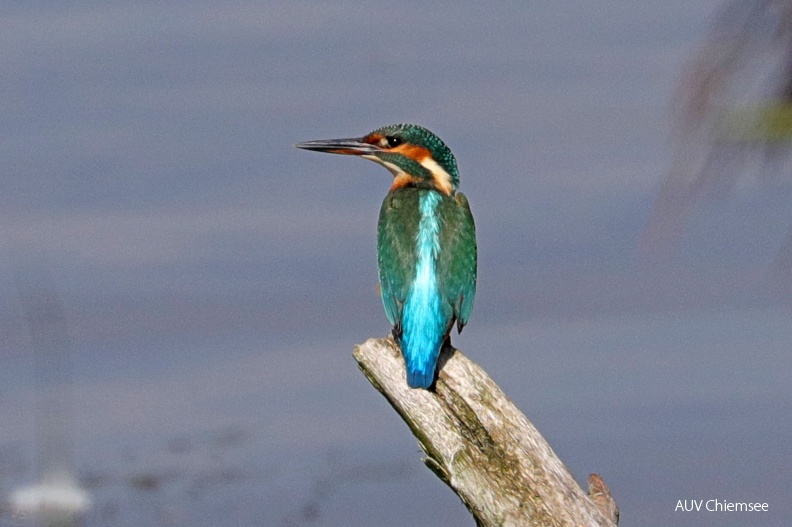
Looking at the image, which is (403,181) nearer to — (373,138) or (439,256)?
(373,138)

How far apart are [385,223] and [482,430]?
1.49 meters

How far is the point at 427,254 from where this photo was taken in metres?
4.20

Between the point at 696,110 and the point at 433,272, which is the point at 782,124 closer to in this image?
the point at 696,110

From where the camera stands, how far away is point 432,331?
12.5 feet

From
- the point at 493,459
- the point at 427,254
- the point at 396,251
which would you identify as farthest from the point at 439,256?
the point at 493,459

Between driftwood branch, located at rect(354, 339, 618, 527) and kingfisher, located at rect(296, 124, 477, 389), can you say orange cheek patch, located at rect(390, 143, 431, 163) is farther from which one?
driftwood branch, located at rect(354, 339, 618, 527)

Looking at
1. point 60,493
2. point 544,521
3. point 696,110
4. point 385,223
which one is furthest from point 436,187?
point 696,110

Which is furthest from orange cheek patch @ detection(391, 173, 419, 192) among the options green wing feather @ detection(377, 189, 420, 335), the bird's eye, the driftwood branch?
the driftwood branch

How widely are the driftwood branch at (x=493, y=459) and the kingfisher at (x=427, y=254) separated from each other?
0.94ft

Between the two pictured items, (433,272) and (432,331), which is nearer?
(432,331)

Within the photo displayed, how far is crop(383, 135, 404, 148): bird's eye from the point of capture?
493 cm

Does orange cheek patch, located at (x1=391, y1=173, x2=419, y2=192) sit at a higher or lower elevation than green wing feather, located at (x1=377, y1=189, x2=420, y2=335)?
higher

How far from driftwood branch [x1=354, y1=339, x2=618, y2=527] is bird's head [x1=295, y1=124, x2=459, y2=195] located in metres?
1.64

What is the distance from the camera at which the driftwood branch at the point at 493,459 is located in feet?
9.35
